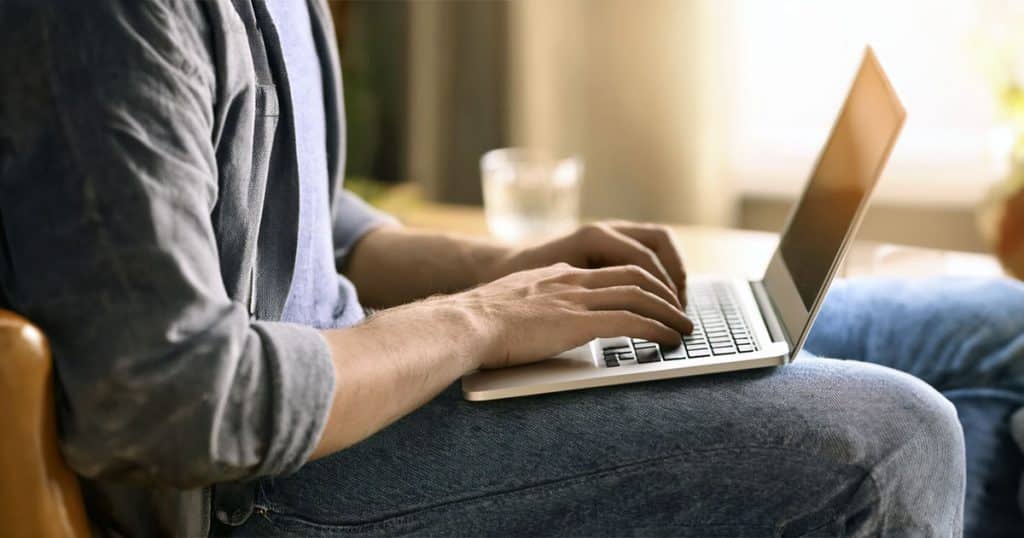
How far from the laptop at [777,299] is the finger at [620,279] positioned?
4 centimetres

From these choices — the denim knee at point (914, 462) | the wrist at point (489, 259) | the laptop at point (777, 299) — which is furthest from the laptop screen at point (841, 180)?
the wrist at point (489, 259)

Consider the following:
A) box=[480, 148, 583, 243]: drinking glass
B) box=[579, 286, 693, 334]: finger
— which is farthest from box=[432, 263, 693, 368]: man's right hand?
box=[480, 148, 583, 243]: drinking glass

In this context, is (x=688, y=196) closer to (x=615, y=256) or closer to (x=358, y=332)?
(x=615, y=256)

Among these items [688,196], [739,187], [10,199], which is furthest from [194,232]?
[739,187]

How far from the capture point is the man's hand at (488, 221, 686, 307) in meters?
1.06

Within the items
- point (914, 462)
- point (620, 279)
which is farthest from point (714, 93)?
point (914, 462)

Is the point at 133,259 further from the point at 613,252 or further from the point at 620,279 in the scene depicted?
the point at 613,252

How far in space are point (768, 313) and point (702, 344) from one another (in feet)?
0.45

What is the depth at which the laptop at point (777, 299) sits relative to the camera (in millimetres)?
853

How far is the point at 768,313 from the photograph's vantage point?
3.32 ft

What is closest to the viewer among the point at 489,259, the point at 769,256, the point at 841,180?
the point at 841,180

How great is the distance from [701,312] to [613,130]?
4.46 feet

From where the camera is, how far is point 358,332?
2.59 ft

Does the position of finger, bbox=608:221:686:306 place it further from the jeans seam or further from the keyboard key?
the jeans seam
